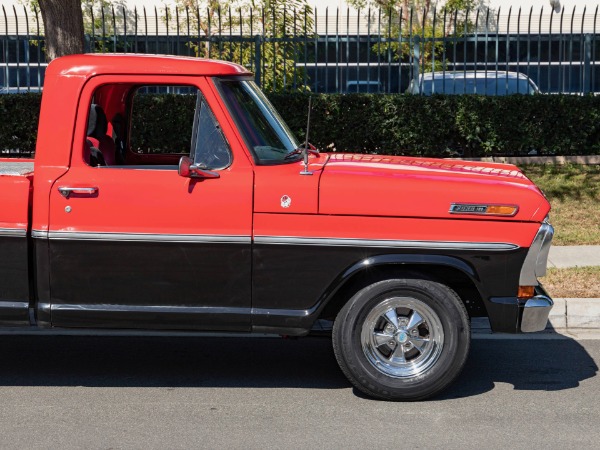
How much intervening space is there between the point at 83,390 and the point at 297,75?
9755 mm

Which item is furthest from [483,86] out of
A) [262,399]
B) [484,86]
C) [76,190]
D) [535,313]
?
[76,190]

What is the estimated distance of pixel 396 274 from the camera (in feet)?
20.2

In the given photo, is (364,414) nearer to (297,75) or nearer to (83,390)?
(83,390)

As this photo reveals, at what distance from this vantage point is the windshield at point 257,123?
618cm

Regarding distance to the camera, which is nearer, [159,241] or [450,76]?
[159,241]

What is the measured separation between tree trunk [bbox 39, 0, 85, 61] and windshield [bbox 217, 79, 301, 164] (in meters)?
6.59

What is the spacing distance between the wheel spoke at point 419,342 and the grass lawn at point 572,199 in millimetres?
5465

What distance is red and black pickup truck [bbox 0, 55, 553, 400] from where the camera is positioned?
6008mm

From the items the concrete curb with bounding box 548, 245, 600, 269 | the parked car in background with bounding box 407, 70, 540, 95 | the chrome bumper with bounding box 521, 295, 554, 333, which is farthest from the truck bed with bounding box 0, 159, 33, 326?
the parked car in background with bounding box 407, 70, 540, 95

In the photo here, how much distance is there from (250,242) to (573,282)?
4.16 metres

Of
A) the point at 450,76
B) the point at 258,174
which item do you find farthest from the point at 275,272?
the point at 450,76

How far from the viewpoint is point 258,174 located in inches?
238

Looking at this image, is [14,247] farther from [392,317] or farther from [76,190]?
[392,317]

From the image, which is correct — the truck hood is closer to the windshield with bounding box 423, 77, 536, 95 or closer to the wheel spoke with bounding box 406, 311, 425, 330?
the wheel spoke with bounding box 406, 311, 425, 330
